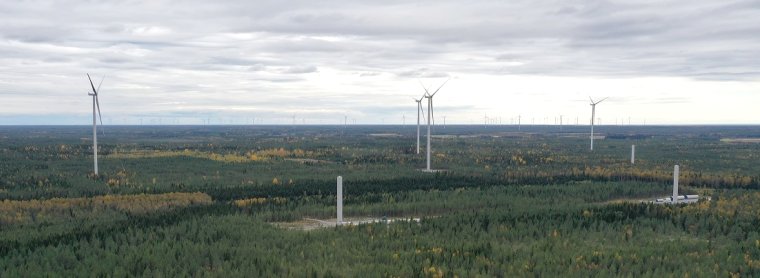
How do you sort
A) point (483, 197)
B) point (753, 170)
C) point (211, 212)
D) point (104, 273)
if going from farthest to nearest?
point (753, 170)
point (483, 197)
point (211, 212)
point (104, 273)

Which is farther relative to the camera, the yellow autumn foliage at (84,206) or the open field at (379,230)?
the yellow autumn foliage at (84,206)

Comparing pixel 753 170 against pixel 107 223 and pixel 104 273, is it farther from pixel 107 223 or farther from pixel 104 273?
pixel 104 273

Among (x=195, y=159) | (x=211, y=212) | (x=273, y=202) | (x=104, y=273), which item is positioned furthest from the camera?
(x=195, y=159)

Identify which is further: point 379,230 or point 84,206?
point 84,206

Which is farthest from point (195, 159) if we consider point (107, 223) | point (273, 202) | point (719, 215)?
point (719, 215)

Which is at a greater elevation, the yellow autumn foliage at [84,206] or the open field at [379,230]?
the open field at [379,230]

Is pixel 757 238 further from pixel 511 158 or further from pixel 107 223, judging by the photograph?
pixel 511 158

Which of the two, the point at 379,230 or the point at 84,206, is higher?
the point at 379,230

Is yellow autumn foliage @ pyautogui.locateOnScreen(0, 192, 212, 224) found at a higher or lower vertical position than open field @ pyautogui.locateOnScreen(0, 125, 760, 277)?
lower

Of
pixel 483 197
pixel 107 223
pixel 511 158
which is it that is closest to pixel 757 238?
pixel 483 197

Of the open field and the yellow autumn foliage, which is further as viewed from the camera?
the yellow autumn foliage

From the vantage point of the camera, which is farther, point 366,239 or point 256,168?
point 256,168
